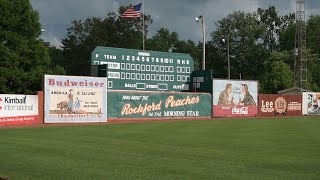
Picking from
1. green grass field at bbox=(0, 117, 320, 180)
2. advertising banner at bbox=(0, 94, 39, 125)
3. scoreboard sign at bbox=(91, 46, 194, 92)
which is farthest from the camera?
scoreboard sign at bbox=(91, 46, 194, 92)

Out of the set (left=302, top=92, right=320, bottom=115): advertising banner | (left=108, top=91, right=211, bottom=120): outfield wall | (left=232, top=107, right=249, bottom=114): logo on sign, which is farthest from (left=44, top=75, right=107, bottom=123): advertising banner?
(left=302, top=92, right=320, bottom=115): advertising banner

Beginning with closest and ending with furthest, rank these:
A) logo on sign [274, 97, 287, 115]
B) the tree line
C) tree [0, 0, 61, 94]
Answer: tree [0, 0, 61, 94], logo on sign [274, 97, 287, 115], the tree line

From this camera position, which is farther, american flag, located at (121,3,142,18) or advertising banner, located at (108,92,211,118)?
american flag, located at (121,3,142,18)

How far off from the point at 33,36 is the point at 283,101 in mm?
29372

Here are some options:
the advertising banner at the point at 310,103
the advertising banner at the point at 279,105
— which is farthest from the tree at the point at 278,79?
the advertising banner at the point at 279,105

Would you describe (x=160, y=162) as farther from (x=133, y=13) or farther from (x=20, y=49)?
(x=20, y=49)

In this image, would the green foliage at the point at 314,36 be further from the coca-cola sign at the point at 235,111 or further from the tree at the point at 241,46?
the coca-cola sign at the point at 235,111

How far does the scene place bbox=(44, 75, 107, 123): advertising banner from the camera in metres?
39.8

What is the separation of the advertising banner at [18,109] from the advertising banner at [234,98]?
20.6 meters

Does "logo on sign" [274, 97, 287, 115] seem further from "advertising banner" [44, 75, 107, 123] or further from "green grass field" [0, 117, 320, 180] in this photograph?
"green grass field" [0, 117, 320, 180]

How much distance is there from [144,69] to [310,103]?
2586cm

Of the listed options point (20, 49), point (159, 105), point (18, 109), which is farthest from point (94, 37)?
point (18, 109)

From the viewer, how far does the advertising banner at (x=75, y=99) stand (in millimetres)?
39781

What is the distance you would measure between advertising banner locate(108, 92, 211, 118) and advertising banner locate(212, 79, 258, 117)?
4.47 ft
